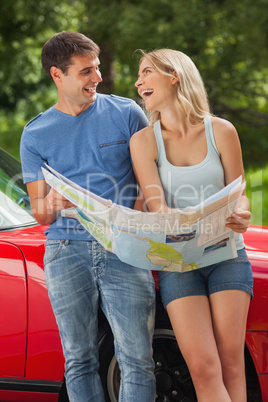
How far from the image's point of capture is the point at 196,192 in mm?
2641

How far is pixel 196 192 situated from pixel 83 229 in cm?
56

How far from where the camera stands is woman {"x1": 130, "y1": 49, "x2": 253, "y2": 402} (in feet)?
8.30

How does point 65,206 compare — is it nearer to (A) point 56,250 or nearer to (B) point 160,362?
(A) point 56,250

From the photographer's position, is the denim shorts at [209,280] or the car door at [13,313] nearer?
the denim shorts at [209,280]

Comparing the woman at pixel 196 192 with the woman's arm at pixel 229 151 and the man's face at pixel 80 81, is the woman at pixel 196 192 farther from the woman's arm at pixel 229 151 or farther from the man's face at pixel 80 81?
the man's face at pixel 80 81

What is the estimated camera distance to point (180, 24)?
390 inches

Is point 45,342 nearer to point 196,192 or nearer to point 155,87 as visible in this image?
point 196,192

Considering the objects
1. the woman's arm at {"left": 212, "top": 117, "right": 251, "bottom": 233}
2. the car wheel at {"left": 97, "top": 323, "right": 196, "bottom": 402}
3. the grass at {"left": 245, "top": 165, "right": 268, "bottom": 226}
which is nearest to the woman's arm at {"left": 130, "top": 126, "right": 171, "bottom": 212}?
the woman's arm at {"left": 212, "top": 117, "right": 251, "bottom": 233}

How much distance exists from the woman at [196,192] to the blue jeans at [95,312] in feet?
0.46

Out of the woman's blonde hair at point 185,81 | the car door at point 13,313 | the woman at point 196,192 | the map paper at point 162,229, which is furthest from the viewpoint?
the car door at point 13,313

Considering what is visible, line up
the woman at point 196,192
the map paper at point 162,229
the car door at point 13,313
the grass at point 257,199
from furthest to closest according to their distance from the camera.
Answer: the grass at point 257,199 → the car door at point 13,313 → the woman at point 196,192 → the map paper at point 162,229

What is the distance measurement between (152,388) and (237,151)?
1129 mm

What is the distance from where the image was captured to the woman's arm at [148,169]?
103 inches

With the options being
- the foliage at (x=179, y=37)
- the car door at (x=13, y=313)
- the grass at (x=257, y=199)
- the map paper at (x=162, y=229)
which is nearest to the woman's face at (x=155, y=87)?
the map paper at (x=162, y=229)
